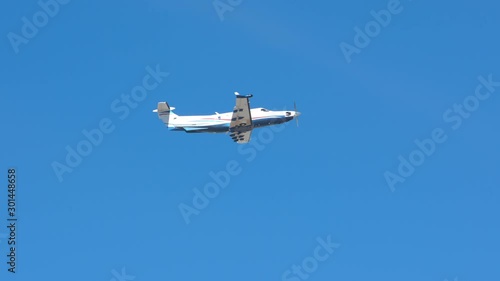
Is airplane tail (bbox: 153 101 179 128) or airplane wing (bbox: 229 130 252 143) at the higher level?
airplane tail (bbox: 153 101 179 128)

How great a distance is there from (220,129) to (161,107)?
12165 mm

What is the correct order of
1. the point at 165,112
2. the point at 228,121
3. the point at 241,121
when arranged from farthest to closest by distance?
the point at 165,112 → the point at 228,121 → the point at 241,121

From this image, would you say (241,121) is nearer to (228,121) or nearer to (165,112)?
(228,121)

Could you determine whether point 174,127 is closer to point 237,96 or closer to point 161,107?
point 161,107

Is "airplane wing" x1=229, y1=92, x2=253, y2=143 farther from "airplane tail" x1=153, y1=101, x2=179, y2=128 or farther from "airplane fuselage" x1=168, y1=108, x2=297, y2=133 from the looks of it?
"airplane tail" x1=153, y1=101, x2=179, y2=128

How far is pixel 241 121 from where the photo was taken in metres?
148

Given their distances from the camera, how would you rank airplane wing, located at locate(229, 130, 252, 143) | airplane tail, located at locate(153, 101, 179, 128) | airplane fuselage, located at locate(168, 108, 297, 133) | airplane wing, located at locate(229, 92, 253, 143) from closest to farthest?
airplane wing, located at locate(229, 92, 253, 143), airplane wing, located at locate(229, 130, 252, 143), airplane fuselage, located at locate(168, 108, 297, 133), airplane tail, located at locate(153, 101, 179, 128)

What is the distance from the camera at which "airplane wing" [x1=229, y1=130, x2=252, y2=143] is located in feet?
496

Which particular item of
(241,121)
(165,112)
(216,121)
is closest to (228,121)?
(216,121)

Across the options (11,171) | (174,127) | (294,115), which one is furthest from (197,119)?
(11,171)

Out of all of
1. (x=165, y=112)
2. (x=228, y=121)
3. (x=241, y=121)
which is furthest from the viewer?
(x=165, y=112)

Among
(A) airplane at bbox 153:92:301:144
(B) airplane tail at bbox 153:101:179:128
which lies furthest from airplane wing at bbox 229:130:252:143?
(B) airplane tail at bbox 153:101:179:128

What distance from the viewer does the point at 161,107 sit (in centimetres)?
15725

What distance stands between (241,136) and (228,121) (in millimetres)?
3388
